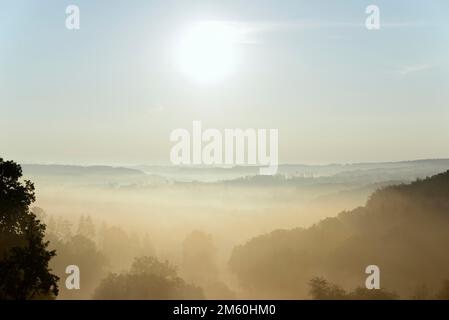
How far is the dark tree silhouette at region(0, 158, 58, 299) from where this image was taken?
39.7m

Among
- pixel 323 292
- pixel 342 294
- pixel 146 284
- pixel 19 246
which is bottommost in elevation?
pixel 342 294

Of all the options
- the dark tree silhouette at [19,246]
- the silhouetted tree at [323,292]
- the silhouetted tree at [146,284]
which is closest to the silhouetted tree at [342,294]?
the silhouetted tree at [323,292]

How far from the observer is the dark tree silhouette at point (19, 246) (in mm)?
39719

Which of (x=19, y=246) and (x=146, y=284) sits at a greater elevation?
(x=19, y=246)

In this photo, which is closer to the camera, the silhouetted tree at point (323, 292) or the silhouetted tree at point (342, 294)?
the silhouetted tree at point (342, 294)

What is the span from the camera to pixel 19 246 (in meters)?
43.3

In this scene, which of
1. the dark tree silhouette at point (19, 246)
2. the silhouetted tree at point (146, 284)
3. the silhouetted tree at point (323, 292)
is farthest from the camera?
the silhouetted tree at point (146, 284)

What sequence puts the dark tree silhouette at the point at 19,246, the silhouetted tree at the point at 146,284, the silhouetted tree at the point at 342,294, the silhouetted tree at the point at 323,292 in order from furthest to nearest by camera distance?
the silhouetted tree at the point at 146,284
the silhouetted tree at the point at 323,292
the silhouetted tree at the point at 342,294
the dark tree silhouette at the point at 19,246

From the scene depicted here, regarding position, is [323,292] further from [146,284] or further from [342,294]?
[146,284]

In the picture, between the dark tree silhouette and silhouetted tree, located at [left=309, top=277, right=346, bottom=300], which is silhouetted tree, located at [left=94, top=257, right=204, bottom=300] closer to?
silhouetted tree, located at [left=309, top=277, right=346, bottom=300]

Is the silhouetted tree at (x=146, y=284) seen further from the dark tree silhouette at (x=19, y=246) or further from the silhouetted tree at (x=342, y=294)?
the dark tree silhouette at (x=19, y=246)

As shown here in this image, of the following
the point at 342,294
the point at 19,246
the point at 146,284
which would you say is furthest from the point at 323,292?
the point at 19,246
